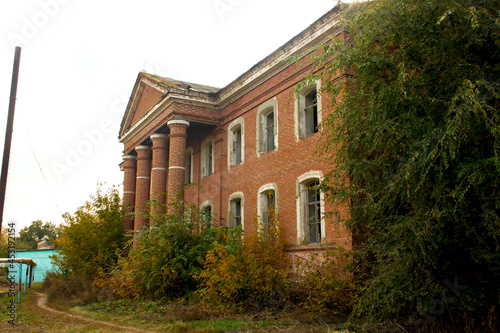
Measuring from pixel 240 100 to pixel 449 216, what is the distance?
39.0 ft

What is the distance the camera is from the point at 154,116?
65.8 feet

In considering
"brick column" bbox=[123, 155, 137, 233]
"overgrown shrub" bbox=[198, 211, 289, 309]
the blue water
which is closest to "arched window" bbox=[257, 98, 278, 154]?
"overgrown shrub" bbox=[198, 211, 289, 309]

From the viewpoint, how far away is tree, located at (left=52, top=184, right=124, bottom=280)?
1933 centimetres

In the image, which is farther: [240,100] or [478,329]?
[240,100]

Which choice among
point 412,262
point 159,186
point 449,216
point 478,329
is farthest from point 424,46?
point 159,186

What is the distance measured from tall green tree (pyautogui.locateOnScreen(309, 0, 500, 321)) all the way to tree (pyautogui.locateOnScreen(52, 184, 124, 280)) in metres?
13.8

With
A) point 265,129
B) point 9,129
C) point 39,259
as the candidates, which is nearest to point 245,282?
point 265,129

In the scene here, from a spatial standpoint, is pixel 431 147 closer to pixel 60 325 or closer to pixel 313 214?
pixel 313 214

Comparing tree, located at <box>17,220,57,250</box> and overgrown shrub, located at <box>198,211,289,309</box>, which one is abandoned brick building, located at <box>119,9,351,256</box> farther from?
tree, located at <box>17,220,57,250</box>

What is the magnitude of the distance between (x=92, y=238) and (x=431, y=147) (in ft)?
55.1

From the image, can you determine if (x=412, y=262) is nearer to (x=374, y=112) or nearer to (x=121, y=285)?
(x=374, y=112)

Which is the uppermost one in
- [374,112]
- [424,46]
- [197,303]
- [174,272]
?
[424,46]

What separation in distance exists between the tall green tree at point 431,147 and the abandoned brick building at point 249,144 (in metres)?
3.00

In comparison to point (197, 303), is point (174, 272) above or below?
above
